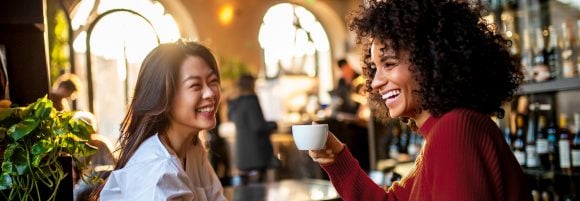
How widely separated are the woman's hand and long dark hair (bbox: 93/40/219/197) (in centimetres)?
40

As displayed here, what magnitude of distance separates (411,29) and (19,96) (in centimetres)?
103

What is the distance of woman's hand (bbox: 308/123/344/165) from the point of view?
1.49 m

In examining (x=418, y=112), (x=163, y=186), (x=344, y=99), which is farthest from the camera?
(x=344, y=99)

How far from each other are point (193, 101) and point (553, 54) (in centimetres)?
201

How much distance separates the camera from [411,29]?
1.21m

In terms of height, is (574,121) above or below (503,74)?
below

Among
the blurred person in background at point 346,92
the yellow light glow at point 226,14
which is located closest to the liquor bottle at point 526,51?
the blurred person in background at point 346,92

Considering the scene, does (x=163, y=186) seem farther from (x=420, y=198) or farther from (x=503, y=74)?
(x=503, y=74)

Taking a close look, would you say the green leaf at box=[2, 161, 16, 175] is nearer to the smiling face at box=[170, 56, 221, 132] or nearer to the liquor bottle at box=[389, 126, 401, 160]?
the smiling face at box=[170, 56, 221, 132]

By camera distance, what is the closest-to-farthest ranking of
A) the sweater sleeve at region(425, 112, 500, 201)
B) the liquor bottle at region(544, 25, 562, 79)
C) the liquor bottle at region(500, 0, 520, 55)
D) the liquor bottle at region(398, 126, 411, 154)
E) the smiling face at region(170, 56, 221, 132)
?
the sweater sleeve at region(425, 112, 500, 201) → the smiling face at region(170, 56, 221, 132) → the liquor bottle at region(544, 25, 562, 79) → the liquor bottle at region(500, 0, 520, 55) → the liquor bottle at region(398, 126, 411, 154)

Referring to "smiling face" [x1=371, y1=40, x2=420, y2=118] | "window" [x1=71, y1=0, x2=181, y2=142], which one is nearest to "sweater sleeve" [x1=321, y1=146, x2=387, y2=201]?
"smiling face" [x1=371, y1=40, x2=420, y2=118]

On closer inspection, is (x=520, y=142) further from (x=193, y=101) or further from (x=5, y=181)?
(x=5, y=181)

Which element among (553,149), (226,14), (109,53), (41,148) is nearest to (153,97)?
(41,148)

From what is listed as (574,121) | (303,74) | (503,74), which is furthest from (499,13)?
(303,74)
